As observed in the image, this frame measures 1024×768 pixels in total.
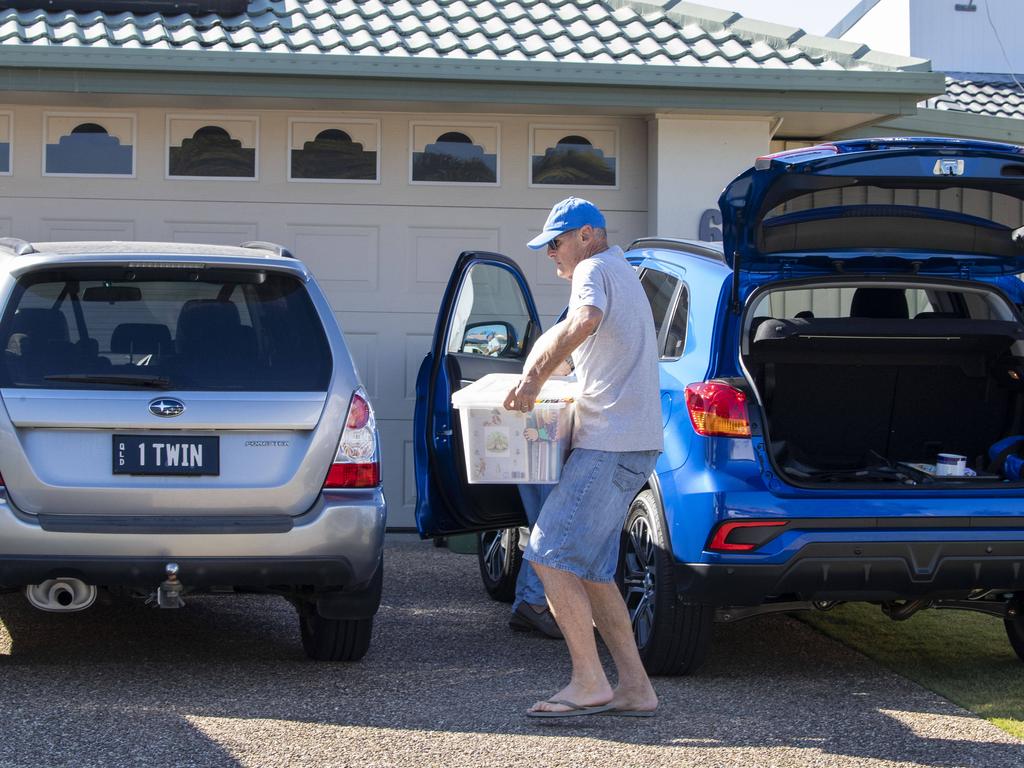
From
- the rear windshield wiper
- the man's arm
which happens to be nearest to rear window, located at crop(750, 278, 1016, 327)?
the man's arm

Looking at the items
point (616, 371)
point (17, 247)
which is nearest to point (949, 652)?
Result: point (616, 371)

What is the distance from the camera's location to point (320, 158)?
33.9 feet

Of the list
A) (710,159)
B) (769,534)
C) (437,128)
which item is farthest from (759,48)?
(769,534)

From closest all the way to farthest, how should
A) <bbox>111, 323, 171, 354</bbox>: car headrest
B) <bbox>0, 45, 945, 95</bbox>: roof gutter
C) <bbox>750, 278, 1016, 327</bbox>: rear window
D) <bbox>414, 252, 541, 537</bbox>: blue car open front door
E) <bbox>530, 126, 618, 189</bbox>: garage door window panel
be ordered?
1. <bbox>111, 323, 171, 354</bbox>: car headrest
2. <bbox>750, 278, 1016, 327</bbox>: rear window
3. <bbox>414, 252, 541, 537</bbox>: blue car open front door
4. <bbox>0, 45, 945, 95</bbox>: roof gutter
5. <bbox>530, 126, 618, 189</bbox>: garage door window panel

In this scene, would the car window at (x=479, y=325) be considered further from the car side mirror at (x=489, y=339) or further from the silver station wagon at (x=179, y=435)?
the silver station wagon at (x=179, y=435)

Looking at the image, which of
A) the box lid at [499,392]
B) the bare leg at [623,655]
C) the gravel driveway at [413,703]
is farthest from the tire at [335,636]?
the box lid at [499,392]

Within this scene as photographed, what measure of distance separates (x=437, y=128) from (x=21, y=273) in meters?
5.09

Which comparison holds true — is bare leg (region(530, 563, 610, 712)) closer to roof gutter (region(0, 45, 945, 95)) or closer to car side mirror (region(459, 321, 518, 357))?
car side mirror (region(459, 321, 518, 357))

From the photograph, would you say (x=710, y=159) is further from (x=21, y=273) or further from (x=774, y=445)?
(x=21, y=273)

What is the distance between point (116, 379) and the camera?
553 cm

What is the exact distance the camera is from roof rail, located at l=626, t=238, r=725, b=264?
630 centimetres

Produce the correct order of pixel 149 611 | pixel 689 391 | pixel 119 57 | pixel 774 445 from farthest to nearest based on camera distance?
pixel 119 57 → pixel 149 611 → pixel 774 445 → pixel 689 391

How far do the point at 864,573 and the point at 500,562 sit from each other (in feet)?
8.93

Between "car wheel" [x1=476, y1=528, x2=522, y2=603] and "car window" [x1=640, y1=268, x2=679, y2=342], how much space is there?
4.85ft
